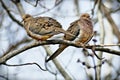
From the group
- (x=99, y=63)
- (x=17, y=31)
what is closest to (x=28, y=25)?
(x=99, y=63)

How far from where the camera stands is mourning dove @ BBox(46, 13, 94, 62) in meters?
4.74

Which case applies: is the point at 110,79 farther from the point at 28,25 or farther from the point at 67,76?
the point at 28,25

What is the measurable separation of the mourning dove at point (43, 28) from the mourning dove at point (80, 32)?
226mm

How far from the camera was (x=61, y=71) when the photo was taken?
6.55 m

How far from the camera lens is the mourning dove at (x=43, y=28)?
4598 mm

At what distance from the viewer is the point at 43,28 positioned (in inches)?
188

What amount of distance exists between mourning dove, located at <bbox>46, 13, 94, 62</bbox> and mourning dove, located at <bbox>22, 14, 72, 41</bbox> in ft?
0.74

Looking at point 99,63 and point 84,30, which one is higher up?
point 84,30

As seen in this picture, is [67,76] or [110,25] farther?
[110,25]

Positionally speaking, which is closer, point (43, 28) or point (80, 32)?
point (43, 28)

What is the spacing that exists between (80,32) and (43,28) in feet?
1.60

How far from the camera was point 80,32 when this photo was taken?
4.89 metres

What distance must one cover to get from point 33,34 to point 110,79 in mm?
2663

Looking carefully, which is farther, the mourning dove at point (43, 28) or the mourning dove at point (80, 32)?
the mourning dove at point (80, 32)
